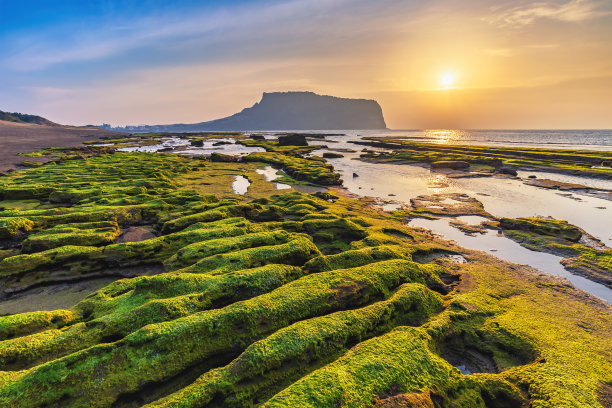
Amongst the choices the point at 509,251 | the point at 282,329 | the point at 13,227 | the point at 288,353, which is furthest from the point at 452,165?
the point at 13,227

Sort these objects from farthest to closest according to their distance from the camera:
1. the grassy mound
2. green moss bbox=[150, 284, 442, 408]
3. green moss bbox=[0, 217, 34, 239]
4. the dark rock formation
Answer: the dark rock formation → green moss bbox=[0, 217, 34, 239] → the grassy mound → green moss bbox=[150, 284, 442, 408]

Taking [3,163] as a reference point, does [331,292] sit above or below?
Result: below

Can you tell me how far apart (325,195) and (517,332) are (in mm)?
19906

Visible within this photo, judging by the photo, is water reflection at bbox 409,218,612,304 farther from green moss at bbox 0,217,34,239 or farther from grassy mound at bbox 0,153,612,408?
green moss at bbox 0,217,34,239

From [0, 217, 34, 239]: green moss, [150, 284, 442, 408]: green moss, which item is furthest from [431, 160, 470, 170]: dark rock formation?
[0, 217, 34, 239]: green moss

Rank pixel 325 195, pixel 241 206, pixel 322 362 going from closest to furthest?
pixel 322 362
pixel 241 206
pixel 325 195

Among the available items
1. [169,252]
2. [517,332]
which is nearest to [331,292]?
[517,332]

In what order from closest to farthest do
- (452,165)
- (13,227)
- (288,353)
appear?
(288,353), (13,227), (452,165)

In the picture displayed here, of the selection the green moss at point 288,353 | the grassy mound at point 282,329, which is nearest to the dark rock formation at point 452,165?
the grassy mound at point 282,329

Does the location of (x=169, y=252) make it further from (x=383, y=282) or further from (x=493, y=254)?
(x=493, y=254)

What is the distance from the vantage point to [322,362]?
6.63 meters

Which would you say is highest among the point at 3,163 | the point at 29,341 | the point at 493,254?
the point at 3,163

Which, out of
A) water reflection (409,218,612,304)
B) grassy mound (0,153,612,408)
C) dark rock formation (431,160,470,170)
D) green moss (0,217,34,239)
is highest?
dark rock formation (431,160,470,170)

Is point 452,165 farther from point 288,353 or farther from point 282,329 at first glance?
point 288,353
